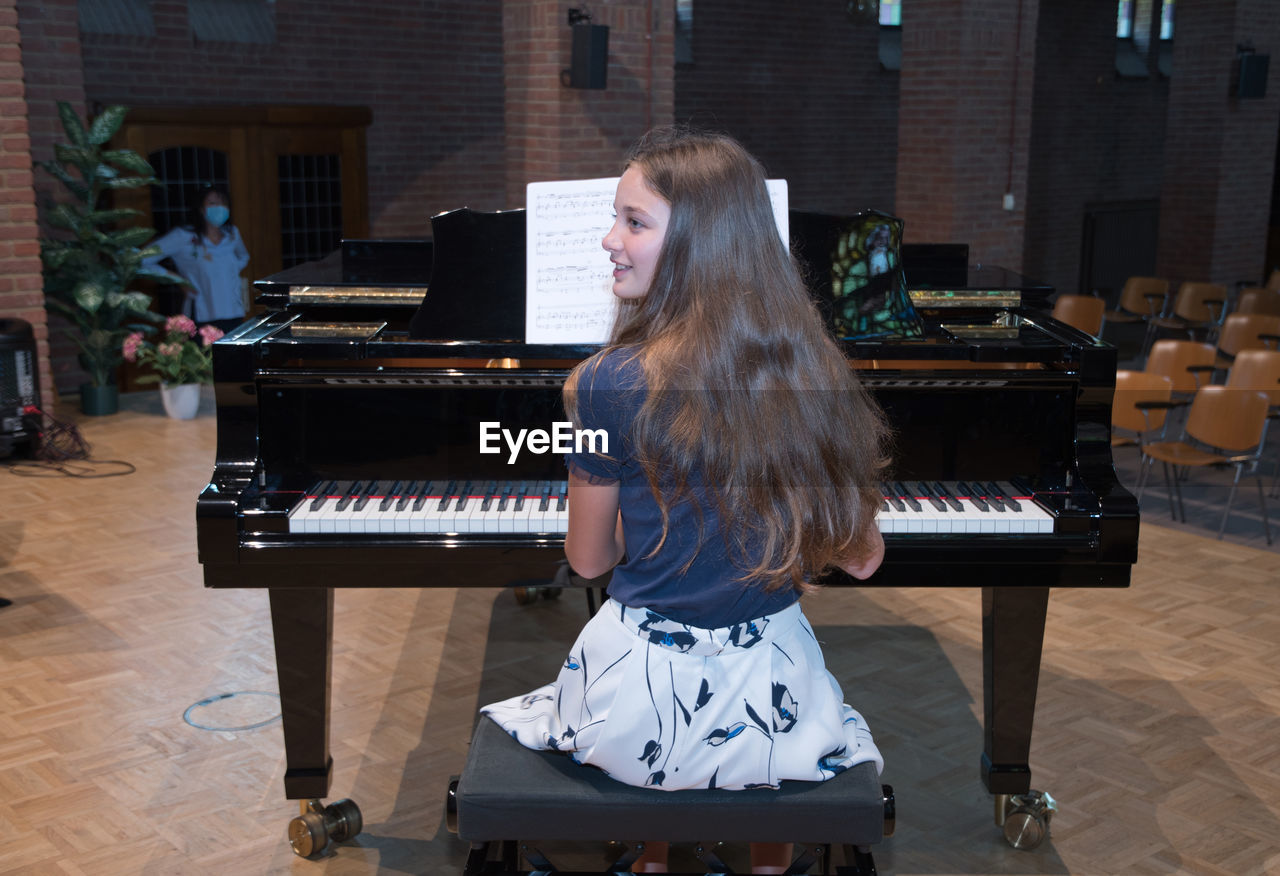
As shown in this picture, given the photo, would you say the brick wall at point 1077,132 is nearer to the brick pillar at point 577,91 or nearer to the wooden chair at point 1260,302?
the wooden chair at point 1260,302

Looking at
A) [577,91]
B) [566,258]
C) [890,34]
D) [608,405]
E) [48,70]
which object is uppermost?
[890,34]

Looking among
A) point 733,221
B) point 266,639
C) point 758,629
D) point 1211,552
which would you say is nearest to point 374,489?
point 758,629

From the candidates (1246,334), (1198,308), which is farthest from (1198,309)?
(1246,334)

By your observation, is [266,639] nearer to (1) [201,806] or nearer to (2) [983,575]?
(1) [201,806]

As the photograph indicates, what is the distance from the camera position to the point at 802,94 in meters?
12.3

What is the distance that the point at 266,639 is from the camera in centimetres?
446

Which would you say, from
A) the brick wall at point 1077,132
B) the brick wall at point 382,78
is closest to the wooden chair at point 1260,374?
the brick wall at point 382,78

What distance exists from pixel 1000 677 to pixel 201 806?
2055mm

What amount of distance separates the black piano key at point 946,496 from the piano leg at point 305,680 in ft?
4.62

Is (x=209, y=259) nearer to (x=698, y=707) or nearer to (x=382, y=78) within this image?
(x=382, y=78)

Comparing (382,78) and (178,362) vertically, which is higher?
(382,78)

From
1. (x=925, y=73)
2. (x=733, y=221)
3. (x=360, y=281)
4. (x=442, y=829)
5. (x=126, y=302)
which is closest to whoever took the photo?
(x=733, y=221)

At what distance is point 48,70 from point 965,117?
6048 mm

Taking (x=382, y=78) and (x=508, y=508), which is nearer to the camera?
(x=508, y=508)
